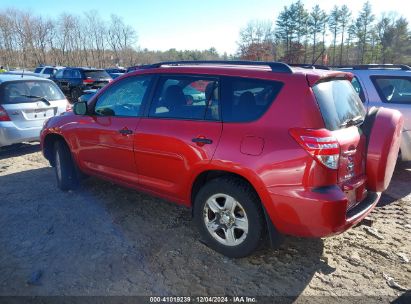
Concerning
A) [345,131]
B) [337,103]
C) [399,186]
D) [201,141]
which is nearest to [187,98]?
[201,141]

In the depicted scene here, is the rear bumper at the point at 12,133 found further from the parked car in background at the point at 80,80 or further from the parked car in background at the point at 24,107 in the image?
the parked car in background at the point at 80,80

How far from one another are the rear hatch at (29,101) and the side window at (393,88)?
6.08 m

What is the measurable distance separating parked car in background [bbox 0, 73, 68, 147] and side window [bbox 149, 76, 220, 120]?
4152 mm

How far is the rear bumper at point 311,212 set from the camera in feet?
8.23

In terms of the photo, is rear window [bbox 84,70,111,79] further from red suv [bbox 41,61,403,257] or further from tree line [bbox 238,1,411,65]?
tree line [bbox 238,1,411,65]

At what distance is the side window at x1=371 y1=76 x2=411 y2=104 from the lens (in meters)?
5.09

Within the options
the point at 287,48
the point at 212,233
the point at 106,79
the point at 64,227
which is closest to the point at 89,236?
the point at 64,227

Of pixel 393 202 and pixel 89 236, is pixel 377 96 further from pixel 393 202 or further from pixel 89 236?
pixel 89 236

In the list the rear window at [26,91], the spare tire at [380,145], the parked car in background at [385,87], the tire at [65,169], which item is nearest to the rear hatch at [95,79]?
the rear window at [26,91]

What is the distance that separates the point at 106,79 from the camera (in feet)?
53.6

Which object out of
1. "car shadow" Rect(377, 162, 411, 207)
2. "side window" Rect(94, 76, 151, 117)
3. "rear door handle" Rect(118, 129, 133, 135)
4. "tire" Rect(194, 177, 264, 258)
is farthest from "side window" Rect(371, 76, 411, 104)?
"rear door handle" Rect(118, 129, 133, 135)

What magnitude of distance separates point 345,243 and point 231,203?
1312 mm

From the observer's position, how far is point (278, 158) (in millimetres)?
2607

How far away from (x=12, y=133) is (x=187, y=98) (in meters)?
4.56
